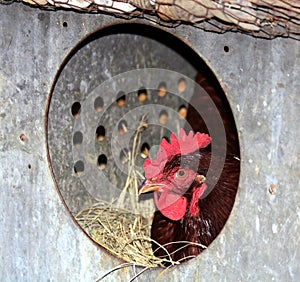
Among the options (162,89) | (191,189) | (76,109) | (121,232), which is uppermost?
(162,89)

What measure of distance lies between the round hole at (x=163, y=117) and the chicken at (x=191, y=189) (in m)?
0.83

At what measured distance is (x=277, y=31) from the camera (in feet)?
6.76

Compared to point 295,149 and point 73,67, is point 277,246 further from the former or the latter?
point 73,67

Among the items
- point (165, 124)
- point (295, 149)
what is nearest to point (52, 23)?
point (295, 149)

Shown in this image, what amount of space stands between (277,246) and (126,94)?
131 cm

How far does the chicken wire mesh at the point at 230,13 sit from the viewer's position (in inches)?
79.5

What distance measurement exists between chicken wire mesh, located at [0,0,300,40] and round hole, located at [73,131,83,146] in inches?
34.8

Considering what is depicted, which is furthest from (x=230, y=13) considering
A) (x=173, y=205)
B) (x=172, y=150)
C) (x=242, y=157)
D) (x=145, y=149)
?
(x=145, y=149)

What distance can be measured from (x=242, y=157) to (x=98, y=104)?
1105mm

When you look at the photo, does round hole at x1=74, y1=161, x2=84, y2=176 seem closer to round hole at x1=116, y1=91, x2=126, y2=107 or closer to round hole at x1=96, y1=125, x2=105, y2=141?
round hole at x1=96, y1=125, x2=105, y2=141

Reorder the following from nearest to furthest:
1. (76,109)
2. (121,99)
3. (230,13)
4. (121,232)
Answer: (230,13) → (121,232) → (76,109) → (121,99)

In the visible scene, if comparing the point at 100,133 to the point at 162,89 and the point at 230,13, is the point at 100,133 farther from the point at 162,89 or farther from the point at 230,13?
the point at 230,13

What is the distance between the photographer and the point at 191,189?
8.61 feet

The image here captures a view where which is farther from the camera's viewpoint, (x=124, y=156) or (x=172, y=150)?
(x=124, y=156)
